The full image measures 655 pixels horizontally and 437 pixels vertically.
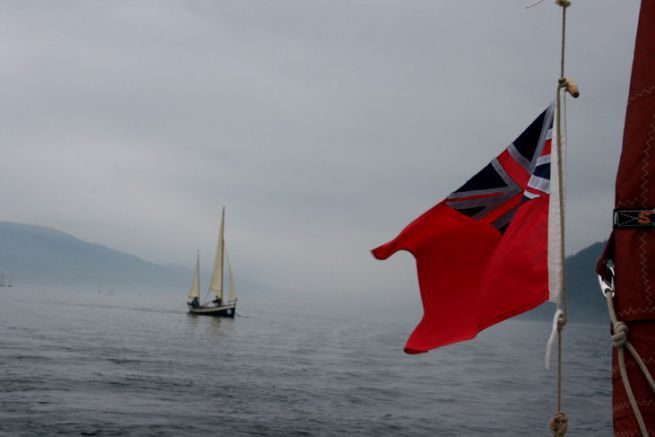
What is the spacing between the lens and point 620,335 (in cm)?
342

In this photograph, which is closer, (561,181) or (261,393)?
(561,181)

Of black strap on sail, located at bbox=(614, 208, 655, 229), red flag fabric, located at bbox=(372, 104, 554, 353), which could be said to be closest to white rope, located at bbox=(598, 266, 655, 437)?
black strap on sail, located at bbox=(614, 208, 655, 229)

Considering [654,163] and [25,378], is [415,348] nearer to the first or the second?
[654,163]

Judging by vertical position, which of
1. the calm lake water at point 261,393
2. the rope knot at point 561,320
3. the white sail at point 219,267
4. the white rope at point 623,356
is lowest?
the calm lake water at point 261,393

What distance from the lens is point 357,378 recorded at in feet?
123

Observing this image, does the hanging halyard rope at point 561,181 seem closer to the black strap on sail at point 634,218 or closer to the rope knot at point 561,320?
the rope knot at point 561,320

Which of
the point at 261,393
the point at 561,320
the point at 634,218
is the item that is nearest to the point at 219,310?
the point at 261,393

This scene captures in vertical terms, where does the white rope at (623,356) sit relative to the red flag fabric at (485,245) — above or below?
below

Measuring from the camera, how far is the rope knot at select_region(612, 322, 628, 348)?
3426 millimetres

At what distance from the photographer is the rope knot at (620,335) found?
3426 mm

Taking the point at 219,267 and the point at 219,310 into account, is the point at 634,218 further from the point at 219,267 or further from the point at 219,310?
the point at 219,310

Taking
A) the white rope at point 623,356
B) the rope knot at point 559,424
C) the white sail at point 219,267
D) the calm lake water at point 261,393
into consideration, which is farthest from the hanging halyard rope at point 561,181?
the white sail at point 219,267

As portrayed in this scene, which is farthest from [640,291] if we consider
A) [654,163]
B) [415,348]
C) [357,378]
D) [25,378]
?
[357,378]

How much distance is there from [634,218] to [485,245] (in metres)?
2.56
